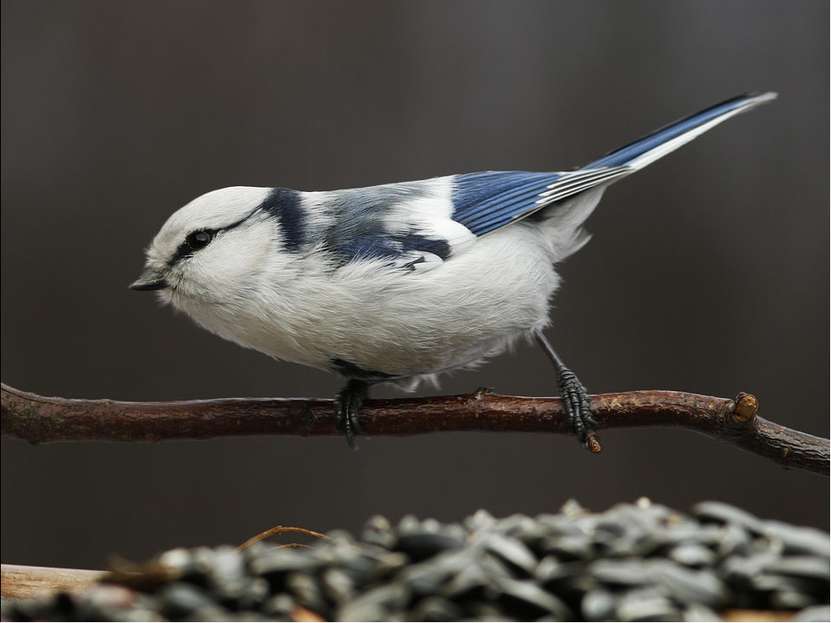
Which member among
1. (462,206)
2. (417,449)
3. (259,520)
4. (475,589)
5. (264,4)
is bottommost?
(475,589)

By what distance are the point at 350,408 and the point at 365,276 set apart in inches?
6.3

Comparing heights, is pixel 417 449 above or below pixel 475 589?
above

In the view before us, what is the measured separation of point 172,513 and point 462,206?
1.85 feet

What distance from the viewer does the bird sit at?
93 centimetres

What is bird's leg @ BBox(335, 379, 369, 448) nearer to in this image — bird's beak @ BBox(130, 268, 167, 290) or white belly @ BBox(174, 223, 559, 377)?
white belly @ BBox(174, 223, 559, 377)

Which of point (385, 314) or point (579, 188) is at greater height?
point (579, 188)

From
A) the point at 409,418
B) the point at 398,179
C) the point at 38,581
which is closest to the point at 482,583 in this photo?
the point at 409,418

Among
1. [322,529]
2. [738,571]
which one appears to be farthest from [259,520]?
[738,571]

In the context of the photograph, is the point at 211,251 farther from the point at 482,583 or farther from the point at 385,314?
the point at 482,583

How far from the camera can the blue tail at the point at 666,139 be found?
1.06 meters

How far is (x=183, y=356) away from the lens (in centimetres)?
121

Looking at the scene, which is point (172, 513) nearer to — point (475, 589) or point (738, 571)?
point (475, 589)

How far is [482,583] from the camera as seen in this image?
30.3 inches

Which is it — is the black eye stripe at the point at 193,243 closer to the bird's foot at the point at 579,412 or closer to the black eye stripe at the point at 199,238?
the black eye stripe at the point at 199,238
